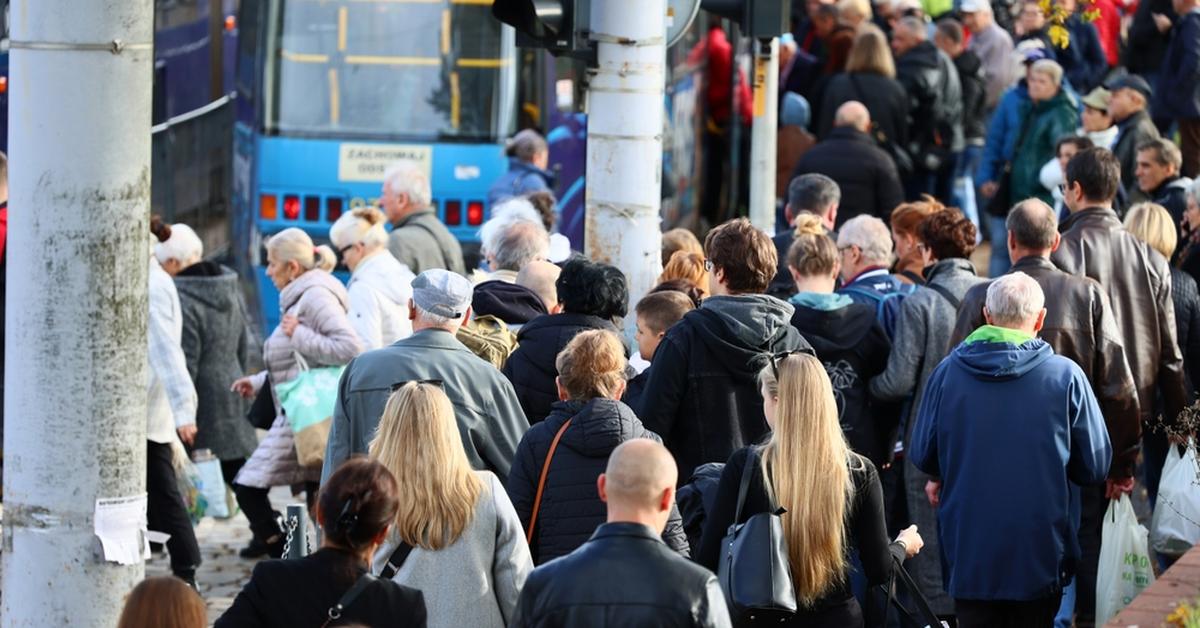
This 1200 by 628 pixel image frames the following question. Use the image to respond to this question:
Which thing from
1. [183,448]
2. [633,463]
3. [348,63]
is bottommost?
[183,448]

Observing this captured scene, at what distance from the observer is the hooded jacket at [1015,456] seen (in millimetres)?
6637

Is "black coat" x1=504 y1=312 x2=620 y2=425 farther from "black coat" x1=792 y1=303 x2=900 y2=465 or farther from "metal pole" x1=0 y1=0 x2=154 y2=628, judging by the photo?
"metal pole" x1=0 y1=0 x2=154 y2=628

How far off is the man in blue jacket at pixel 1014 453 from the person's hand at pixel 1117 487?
77 centimetres

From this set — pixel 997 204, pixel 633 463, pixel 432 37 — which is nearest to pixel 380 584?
pixel 633 463

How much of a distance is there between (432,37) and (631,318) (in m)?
7.45

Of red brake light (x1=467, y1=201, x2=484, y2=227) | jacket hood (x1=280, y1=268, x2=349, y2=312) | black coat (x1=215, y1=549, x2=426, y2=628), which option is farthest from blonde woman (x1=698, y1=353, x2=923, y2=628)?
red brake light (x1=467, y1=201, x2=484, y2=227)

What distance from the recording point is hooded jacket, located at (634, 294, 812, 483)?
6574 mm

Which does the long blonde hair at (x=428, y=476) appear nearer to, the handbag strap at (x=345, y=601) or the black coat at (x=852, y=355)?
the handbag strap at (x=345, y=601)

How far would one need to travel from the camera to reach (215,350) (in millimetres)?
9930

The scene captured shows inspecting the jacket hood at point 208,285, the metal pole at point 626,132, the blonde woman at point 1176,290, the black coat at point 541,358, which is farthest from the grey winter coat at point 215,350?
the blonde woman at point 1176,290

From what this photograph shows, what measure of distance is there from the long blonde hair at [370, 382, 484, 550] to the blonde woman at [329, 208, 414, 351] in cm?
385

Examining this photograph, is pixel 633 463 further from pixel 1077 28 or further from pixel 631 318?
pixel 1077 28

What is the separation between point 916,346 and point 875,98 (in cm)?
678

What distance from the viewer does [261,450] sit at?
9.16 metres
